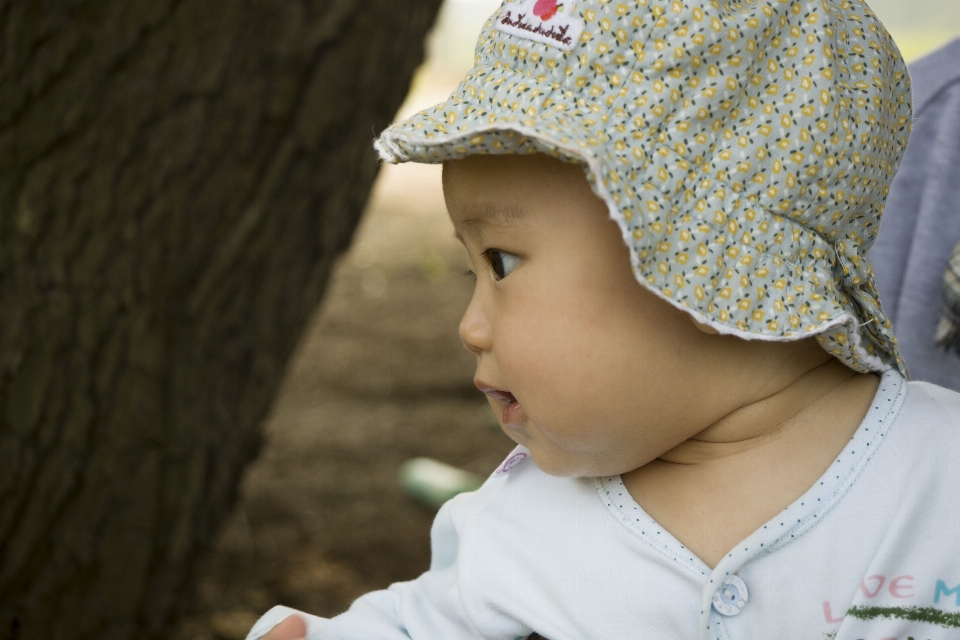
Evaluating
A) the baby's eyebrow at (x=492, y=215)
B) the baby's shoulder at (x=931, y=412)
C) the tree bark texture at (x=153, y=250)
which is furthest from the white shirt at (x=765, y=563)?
the tree bark texture at (x=153, y=250)

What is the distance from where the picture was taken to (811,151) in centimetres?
112

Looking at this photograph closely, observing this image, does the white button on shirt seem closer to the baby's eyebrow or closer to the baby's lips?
the baby's lips

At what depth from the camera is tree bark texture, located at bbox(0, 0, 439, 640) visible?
1.77 meters

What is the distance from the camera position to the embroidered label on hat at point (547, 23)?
3.71 ft

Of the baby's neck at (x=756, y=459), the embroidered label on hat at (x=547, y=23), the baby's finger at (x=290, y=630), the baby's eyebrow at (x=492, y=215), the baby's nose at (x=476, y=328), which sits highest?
the embroidered label on hat at (x=547, y=23)

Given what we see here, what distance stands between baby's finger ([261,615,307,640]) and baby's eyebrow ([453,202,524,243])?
24.5 inches

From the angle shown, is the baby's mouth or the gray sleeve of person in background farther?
the gray sleeve of person in background

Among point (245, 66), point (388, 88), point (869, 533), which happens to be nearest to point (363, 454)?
point (388, 88)

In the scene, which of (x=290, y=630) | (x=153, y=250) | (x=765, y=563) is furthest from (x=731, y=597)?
(x=153, y=250)

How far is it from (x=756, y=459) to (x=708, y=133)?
1.40 feet

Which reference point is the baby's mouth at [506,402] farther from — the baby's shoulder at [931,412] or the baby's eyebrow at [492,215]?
the baby's shoulder at [931,412]

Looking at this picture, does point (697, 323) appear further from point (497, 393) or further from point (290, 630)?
point (290, 630)

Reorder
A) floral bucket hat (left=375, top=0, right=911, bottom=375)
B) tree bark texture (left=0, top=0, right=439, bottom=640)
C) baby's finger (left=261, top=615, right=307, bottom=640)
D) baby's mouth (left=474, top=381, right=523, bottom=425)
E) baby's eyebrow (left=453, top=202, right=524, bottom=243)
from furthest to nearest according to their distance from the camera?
1. tree bark texture (left=0, top=0, right=439, bottom=640)
2. baby's finger (left=261, top=615, right=307, bottom=640)
3. baby's mouth (left=474, top=381, right=523, bottom=425)
4. baby's eyebrow (left=453, top=202, right=524, bottom=243)
5. floral bucket hat (left=375, top=0, right=911, bottom=375)

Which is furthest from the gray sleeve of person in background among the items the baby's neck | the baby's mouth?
the baby's mouth
